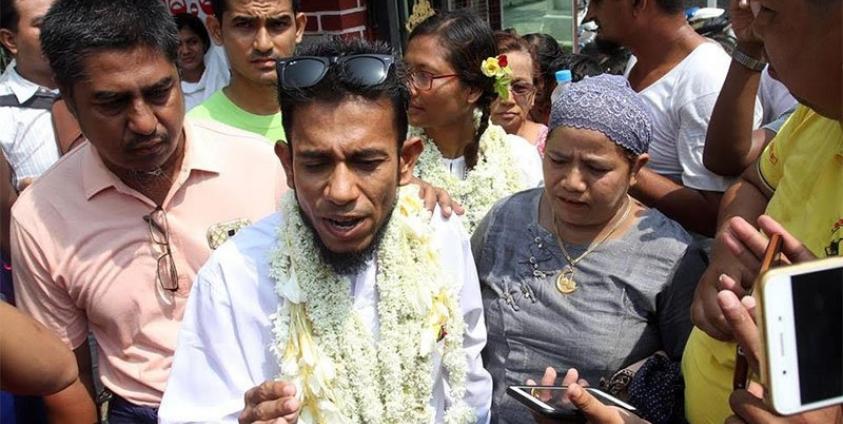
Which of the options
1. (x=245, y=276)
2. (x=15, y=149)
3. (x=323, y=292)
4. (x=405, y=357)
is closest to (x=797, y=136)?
(x=405, y=357)

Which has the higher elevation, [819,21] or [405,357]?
[819,21]

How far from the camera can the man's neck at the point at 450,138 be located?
3.04 meters

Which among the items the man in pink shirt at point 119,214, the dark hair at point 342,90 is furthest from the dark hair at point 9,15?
the dark hair at point 342,90

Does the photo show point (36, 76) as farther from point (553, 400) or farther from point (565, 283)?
point (553, 400)

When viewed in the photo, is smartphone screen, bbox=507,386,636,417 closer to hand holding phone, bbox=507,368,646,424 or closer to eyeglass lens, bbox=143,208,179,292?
hand holding phone, bbox=507,368,646,424

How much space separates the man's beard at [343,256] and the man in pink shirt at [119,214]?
1.55 feet

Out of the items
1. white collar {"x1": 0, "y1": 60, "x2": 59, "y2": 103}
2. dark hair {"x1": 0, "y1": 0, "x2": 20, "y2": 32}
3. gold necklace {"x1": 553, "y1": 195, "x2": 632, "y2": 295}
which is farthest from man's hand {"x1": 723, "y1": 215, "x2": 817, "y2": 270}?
dark hair {"x1": 0, "y1": 0, "x2": 20, "y2": 32}

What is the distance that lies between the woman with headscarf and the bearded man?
244mm

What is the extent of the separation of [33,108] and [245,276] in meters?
2.16

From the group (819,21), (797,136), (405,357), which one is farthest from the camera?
(405,357)

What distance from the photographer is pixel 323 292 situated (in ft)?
6.27

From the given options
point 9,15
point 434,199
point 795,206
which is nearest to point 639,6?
point 434,199

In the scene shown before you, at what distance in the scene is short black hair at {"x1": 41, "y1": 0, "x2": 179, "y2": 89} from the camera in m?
2.15

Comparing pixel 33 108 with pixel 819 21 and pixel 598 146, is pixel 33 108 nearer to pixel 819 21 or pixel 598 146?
pixel 598 146
